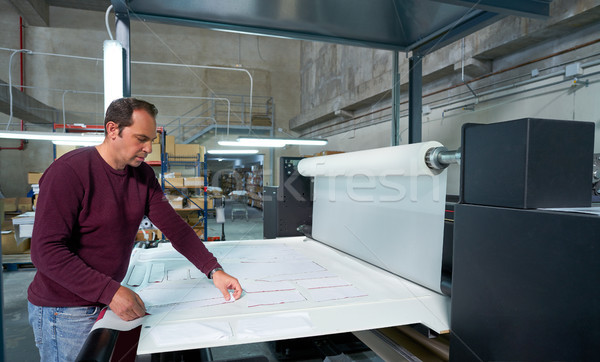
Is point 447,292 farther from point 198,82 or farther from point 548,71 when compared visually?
point 198,82

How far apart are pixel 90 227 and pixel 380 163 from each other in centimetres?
104

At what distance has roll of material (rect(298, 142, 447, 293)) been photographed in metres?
1.05

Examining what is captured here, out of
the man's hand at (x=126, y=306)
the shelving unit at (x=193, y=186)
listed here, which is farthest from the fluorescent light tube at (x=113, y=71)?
the shelving unit at (x=193, y=186)

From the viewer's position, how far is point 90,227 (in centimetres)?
102

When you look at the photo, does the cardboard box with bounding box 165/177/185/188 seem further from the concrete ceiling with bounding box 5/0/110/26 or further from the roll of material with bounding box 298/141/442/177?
the concrete ceiling with bounding box 5/0/110/26

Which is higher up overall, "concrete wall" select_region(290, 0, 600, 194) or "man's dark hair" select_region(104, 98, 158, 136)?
"concrete wall" select_region(290, 0, 600, 194)

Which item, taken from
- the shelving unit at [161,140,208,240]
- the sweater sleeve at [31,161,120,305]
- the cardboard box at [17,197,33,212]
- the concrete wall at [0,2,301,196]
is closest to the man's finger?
the sweater sleeve at [31,161,120,305]

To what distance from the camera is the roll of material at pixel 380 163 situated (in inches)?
41.6

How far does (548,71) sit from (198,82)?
302 inches

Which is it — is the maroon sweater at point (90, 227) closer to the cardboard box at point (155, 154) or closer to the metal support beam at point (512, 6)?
the metal support beam at point (512, 6)

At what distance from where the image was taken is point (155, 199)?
→ 4.02ft

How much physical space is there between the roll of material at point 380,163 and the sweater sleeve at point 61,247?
968 mm

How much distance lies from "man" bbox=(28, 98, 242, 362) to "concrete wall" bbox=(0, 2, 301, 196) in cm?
622

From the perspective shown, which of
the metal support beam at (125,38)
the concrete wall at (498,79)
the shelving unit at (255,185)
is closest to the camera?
the metal support beam at (125,38)
